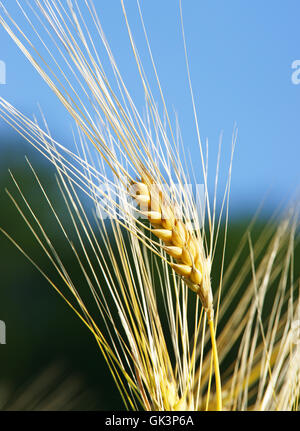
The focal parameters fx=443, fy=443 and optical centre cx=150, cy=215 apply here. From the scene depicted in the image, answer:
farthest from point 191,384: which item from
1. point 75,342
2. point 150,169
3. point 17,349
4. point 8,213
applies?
point 8,213

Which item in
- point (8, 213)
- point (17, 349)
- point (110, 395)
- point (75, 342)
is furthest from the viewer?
point (8, 213)

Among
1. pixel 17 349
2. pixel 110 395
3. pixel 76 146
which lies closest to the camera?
pixel 76 146

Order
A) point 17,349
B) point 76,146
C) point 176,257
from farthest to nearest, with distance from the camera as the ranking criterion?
point 17,349, point 76,146, point 176,257

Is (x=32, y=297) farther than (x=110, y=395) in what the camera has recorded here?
Yes

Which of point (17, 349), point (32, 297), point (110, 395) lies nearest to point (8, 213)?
point (32, 297)

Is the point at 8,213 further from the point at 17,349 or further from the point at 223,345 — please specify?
the point at 223,345
